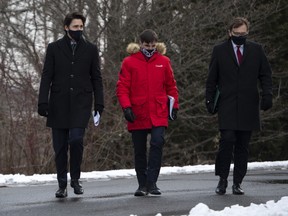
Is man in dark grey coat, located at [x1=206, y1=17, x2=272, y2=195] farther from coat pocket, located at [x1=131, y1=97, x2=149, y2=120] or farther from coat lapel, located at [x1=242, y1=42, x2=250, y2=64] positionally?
coat pocket, located at [x1=131, y1=97, x2=149, y2=120]

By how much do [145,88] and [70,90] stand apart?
0.78 m

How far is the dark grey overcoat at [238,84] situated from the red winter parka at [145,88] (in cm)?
53

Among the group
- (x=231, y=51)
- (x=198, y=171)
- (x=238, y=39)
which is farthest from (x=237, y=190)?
(x=198, y=171)

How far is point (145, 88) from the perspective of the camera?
29.1 ft

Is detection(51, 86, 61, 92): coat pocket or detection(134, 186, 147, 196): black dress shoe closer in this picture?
detection(51, 86, 61, 92): coat pocket

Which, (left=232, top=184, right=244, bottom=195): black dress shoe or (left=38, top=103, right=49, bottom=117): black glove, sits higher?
(left=38, top=103, right=49, bottom=117): black glove

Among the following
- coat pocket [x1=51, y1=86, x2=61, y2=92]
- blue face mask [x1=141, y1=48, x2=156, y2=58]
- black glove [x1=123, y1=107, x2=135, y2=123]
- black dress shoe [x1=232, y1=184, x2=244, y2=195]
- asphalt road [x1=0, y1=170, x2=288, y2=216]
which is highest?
blue face mask [x1=141, y1=48, x2=156, y2=58]

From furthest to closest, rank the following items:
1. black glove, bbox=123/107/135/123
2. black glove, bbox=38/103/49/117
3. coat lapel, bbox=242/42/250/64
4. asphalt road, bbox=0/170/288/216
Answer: coat lapel, bbox=242/42/250/64 → black glove, bbox=123/107/135/123 → black glove, bbox=38/103/49/117 → asphalt road, bbox=0/170/288/216

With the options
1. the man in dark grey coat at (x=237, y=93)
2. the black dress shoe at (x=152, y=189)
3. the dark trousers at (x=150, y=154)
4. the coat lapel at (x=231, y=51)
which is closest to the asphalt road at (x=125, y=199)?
the black dress shoe at (x=152, y=189)

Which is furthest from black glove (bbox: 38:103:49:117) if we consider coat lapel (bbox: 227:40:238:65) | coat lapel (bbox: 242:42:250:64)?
coat lapel (bbox: 242:42:250:64)

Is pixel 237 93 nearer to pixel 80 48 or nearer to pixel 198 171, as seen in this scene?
pixel 80 48

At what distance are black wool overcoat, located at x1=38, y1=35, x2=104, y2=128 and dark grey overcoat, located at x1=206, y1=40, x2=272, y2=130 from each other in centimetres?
127

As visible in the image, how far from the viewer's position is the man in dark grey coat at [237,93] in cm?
900

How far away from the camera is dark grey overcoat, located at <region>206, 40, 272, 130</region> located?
29.5 feet
